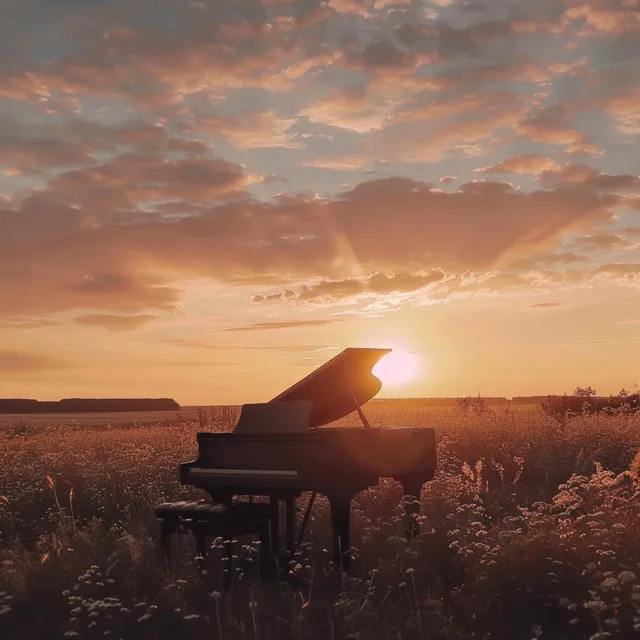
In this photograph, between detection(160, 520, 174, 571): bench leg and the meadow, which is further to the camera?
detection(160, 520, 174, 571): bench leg

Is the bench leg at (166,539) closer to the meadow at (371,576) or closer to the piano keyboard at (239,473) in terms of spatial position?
the meadow at (371,576)

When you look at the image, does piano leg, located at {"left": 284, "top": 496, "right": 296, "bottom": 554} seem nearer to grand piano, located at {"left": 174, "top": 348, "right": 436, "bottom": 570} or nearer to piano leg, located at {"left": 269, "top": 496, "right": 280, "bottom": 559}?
grand piano, located at {"left": 174, "top": 348, "right": 436, "bottom": 570}

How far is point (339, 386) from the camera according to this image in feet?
31.3

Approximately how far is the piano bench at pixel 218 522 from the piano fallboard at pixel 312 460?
0.99ft

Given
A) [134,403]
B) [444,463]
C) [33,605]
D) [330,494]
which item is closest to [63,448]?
[444,463]

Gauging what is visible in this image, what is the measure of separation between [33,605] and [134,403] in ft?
389

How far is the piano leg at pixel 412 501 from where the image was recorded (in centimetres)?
890

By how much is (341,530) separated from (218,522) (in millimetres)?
1340

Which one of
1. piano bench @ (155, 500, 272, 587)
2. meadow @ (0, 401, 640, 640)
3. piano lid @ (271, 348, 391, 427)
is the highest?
piano lid @ (271, 348, 391, 427)

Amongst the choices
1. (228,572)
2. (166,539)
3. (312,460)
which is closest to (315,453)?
(312,460)

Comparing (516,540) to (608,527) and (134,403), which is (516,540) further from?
(134,403)

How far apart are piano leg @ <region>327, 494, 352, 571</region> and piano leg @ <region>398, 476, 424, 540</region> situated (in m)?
0.70

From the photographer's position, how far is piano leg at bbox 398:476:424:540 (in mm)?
8898

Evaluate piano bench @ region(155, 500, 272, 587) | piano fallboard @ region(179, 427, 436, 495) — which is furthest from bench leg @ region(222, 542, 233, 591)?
piano fallboard @ region(179, 427, 436, 495)
